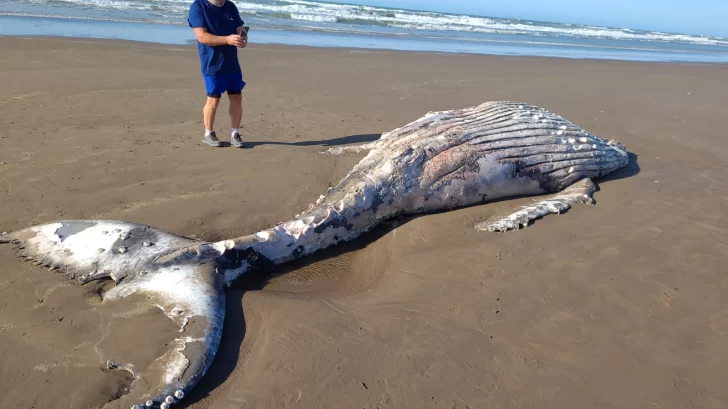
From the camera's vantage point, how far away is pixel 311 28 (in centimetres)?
2298

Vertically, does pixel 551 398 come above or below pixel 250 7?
below

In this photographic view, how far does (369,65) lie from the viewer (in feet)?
46.2

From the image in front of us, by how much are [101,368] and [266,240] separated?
1.61 meters

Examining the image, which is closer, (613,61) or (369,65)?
(369,65)

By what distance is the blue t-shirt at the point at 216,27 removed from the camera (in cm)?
652

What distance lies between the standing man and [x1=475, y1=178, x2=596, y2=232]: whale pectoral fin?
12.5ft

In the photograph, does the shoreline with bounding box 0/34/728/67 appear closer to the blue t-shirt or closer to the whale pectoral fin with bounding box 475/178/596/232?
the blue t-shirt

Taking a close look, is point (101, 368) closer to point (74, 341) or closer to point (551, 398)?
point (74, 341)

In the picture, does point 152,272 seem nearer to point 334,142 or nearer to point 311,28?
point 334,142

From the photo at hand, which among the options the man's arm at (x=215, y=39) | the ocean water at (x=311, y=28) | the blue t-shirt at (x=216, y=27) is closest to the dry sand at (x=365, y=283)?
the blue t-shirt at (x=216, y=27)

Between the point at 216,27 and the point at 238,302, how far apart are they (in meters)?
4.33

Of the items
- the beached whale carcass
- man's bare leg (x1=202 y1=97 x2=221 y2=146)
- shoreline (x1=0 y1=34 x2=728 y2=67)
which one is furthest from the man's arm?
shoreline (x1=0 y1=34 x2=728 y2=67)

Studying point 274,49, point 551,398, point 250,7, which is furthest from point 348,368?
point 250,7

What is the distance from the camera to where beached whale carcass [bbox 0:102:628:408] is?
3250 millimetres
